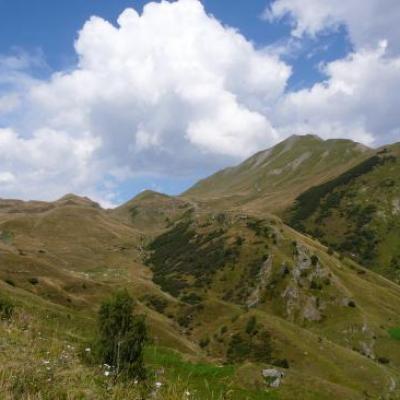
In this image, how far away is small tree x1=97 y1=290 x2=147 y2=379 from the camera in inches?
452

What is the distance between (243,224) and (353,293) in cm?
4217

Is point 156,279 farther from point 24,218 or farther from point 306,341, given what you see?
point 24,218

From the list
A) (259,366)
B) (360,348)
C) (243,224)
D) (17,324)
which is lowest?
(360,348)

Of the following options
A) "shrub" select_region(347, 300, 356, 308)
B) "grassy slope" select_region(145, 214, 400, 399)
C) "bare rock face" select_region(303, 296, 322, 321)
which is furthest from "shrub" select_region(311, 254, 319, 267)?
"shrub" select_region(347, 300, 356, 308)

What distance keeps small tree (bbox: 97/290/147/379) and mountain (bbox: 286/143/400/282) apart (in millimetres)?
142607

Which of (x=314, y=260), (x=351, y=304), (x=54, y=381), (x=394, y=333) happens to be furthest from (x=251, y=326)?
(x=54, y=381)

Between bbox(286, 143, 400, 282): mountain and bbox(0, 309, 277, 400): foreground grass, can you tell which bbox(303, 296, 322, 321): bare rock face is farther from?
bbox(0, 309, 277, 400): foreground grass

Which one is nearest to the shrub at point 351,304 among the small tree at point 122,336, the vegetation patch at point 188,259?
the vegetation patch at point 188,259

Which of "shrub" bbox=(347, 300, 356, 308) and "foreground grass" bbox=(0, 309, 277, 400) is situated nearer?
"foreground grass" bbox=(0, 309, 277, 400)

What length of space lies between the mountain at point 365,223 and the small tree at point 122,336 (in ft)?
468

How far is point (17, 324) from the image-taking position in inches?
494

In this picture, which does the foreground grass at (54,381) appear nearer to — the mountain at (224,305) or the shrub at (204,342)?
the mountain at (224,305)

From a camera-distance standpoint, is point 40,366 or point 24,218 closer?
point 40,366

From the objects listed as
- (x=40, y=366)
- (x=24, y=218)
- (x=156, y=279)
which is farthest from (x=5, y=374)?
(x=24, y=218)
